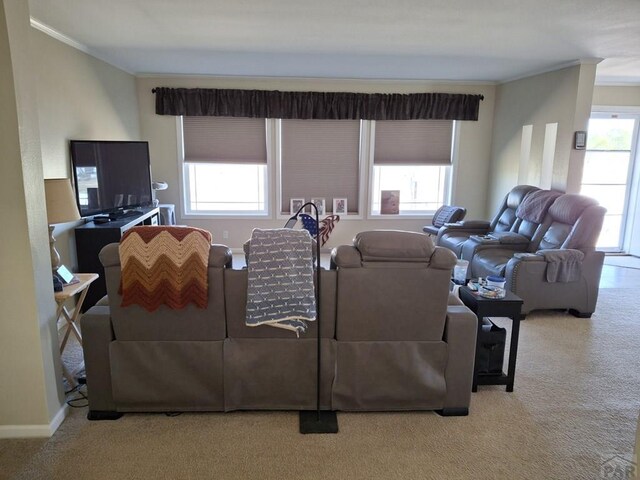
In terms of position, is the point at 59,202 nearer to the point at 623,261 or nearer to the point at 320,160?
the point at 320,160

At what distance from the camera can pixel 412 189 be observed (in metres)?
7.00

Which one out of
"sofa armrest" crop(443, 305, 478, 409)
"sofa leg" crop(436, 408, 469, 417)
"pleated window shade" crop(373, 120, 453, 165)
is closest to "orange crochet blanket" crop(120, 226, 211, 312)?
"sofa armrest" crop(443, 305, 478, 409)

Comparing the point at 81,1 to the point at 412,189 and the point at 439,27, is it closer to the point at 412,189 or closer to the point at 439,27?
the point at 439,27

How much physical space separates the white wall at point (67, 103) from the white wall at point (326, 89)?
2.90 feet

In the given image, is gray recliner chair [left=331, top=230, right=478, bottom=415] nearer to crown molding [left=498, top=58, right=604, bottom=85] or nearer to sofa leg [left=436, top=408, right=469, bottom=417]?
sofa leg [left=436, top=408, right=469, bottom=417]

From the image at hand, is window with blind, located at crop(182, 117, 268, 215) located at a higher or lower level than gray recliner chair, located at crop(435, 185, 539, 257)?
higher

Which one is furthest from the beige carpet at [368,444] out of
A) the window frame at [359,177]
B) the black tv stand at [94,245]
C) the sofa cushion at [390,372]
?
the window frame at [359,177]

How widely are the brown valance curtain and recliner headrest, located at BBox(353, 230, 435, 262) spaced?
4.30 meters

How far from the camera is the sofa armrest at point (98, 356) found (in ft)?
8.25

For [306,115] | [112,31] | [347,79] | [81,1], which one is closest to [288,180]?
[306,115]

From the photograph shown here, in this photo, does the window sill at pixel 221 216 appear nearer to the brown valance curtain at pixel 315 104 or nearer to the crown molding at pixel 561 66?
the brown valance curtain at pixel 315 104

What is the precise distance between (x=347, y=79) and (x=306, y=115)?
765 mm

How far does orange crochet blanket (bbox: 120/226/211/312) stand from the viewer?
241 cm

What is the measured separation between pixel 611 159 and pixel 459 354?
5.77 m
